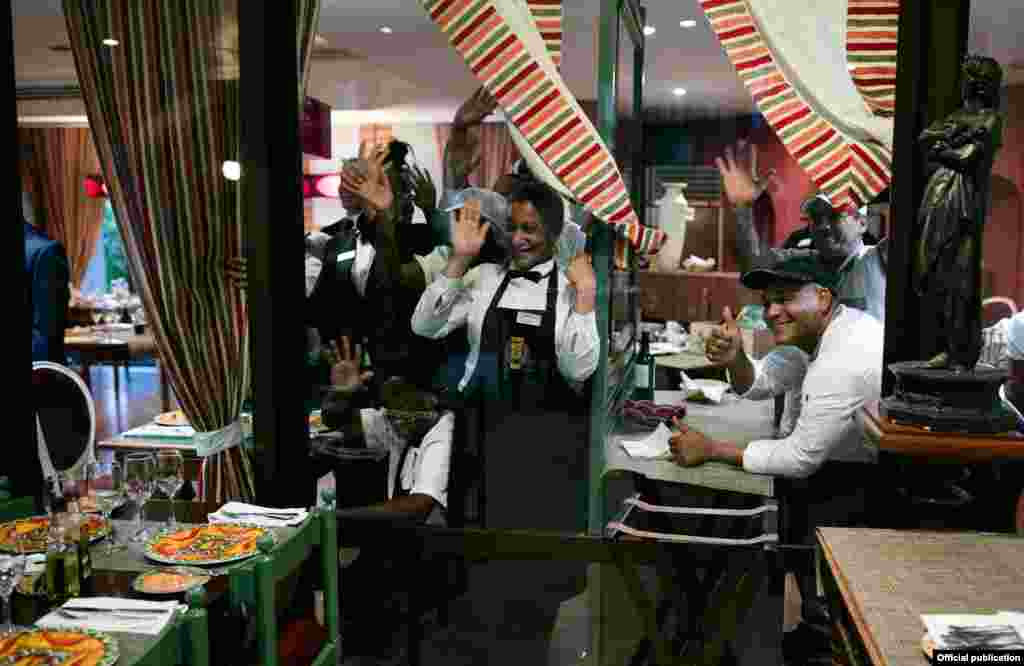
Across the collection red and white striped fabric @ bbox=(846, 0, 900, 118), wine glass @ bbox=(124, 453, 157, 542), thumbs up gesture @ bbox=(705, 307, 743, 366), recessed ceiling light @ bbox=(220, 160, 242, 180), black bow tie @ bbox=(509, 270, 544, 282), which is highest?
red and white striped fabric @ bbox=(846, 0, 900, 118)

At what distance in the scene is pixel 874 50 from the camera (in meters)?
2.13

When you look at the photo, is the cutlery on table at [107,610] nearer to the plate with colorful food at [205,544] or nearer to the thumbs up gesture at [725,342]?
the plate with colorful food at [205,544]

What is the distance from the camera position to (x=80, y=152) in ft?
9.70

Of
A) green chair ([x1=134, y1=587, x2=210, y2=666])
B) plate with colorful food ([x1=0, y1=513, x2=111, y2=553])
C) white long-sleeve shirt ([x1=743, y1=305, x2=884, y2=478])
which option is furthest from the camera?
white long-sleeve shirt ([x1=743, y1=305, x2=884, y2=478])

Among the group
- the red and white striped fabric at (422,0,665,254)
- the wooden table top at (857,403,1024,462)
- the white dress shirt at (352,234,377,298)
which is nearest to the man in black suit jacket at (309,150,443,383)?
the white dress shirt at (352,234,377,298)

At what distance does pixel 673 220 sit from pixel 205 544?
1308 millimetres

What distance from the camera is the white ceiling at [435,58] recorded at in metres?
2.21

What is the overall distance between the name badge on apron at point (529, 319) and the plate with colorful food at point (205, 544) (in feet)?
2.77

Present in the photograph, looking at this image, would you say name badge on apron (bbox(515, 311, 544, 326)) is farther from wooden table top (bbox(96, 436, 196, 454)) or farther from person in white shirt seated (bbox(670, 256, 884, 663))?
wooden table top (bbox(96, 436, 196, 454))

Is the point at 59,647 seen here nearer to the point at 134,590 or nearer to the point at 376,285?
the point at 134,590

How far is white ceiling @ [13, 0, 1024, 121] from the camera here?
2207mm

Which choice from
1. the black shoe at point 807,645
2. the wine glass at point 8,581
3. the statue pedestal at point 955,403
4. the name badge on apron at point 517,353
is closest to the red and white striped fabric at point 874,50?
the statue pedestal at point 955,403

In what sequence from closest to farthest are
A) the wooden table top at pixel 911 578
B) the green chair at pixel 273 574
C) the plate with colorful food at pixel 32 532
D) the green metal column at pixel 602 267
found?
the wooden table top at pixel 911 578 → the green chair at pixel 273 574 → the plate with colorful food at pixel 32 532 → the green metal column at pixel 602 267

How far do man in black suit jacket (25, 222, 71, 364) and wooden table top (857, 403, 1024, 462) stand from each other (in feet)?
9.15
